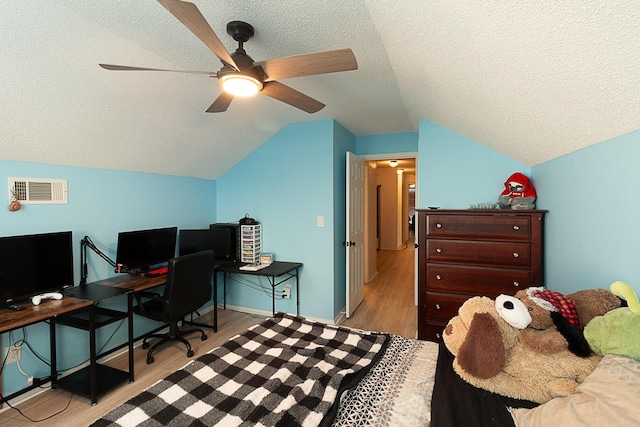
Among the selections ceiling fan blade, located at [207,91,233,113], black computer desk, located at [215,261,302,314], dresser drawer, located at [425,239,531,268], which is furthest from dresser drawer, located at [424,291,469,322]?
ceiling fan blade, located at [207,91,233,113]

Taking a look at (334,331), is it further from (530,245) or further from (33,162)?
(33,162)

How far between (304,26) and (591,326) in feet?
6.73

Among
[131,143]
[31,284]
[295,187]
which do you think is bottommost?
[31,284]

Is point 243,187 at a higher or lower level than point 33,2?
lower

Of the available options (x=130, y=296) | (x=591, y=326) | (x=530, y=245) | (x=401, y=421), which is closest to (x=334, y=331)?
(x=401, y=421)

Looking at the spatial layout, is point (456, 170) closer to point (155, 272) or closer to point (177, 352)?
point (155, 272)

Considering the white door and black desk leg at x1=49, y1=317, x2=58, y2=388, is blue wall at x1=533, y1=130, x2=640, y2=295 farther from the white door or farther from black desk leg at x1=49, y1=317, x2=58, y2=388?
black desk leg at x1=49, y1=317, x2=58, y2=388

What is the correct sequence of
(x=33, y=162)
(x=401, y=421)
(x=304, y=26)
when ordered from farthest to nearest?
(x=33, y=162)
(x=304, y=26)
(x=401, y=421)

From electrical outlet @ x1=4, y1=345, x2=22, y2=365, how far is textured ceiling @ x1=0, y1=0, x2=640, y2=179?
56.5 inches

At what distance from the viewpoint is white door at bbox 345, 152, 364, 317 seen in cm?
369

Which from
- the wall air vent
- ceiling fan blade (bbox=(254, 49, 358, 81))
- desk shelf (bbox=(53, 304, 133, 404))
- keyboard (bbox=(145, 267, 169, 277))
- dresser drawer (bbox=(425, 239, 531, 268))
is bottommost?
desk shelf (bbox=(53, 304, 133, 404))

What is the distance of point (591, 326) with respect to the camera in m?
1.17

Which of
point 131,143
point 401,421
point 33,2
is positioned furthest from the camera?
point 131,143

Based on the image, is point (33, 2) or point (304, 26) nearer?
point (33, 2)
